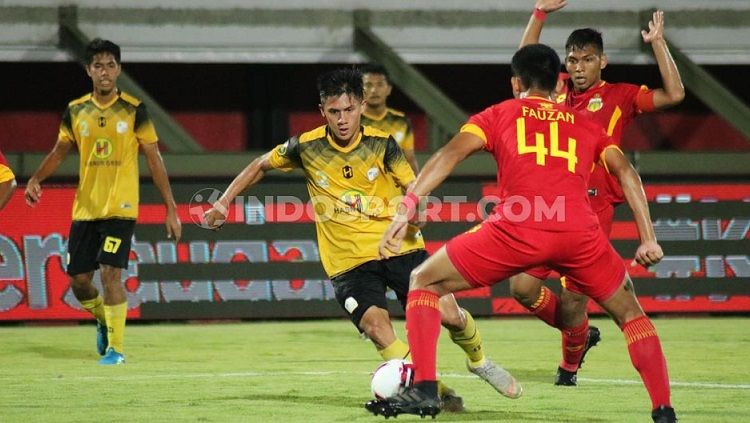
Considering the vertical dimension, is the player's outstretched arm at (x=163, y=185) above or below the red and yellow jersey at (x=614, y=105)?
below

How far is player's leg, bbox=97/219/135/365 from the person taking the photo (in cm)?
1087

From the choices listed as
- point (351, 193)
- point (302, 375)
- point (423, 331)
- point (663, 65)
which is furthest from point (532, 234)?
point (302, 375)

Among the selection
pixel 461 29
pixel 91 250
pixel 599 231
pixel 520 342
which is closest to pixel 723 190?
pixel 520 342

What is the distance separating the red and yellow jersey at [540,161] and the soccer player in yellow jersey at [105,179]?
16.3 ft

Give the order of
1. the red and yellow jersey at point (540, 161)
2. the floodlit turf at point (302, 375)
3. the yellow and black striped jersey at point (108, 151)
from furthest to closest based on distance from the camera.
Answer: the yellow and black striped jersey at point (108, 151) < the floodlit turf at point (302, 375) < the red and yellow jersey at point (540, 161)

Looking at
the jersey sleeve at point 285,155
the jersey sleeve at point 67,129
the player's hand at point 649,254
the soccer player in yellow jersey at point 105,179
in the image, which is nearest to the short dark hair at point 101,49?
the soccer player in yellow jersey at point 105,179

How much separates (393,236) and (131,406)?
7.45 feet

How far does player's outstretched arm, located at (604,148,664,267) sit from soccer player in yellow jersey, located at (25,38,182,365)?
5.16 meters

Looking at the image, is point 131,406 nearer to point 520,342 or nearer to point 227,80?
point 520,342

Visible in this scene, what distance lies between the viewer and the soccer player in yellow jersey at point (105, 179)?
11.1m

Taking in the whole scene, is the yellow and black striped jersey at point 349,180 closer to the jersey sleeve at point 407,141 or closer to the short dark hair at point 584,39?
the short dark hair at point 584,39

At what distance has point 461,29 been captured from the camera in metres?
20.0

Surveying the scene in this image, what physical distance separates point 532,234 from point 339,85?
2122mm

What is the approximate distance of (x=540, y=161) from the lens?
6.61 metres
